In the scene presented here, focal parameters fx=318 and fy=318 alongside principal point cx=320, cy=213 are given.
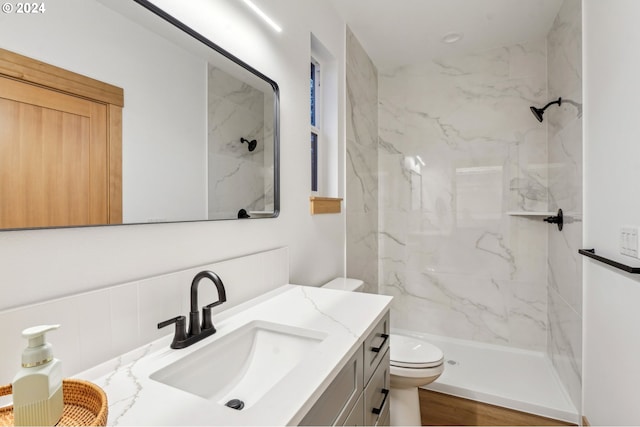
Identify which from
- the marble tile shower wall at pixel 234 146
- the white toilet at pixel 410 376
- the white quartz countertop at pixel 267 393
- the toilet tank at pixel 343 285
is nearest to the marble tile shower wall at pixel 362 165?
the toilet tank at pixel 343 285

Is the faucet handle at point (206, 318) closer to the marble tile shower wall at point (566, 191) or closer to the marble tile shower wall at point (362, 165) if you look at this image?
the marble tile shower wall at point (362, 165)

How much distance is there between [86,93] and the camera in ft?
2.50

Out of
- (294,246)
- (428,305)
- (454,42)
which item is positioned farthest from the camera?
(428,305)

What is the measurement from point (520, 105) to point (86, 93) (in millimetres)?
2873

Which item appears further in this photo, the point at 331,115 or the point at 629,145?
the point at 331,115

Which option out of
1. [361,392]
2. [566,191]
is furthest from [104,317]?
[566,191]

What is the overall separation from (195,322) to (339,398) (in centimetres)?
46

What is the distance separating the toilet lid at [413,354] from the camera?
1.68 meters

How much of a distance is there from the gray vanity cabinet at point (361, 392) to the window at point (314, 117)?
1.03 meters

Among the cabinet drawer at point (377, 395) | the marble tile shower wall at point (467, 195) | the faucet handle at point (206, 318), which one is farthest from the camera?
the marble tile shower wall at point (467, 195)

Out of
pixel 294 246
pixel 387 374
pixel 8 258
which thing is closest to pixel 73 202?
pixel 8 258

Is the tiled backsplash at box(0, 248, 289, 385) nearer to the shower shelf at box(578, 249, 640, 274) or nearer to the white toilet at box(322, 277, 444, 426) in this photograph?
the white toilet at box(322, 277, 444, 426)

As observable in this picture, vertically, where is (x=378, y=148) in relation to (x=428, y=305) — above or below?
above

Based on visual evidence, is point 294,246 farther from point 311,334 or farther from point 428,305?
point 428,305
